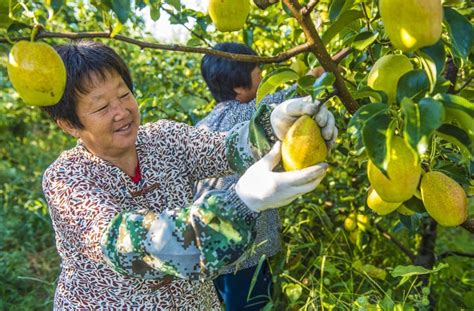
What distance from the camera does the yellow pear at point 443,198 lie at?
1.03m

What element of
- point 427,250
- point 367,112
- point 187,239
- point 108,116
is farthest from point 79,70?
point 427,250

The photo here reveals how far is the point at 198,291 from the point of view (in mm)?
1562

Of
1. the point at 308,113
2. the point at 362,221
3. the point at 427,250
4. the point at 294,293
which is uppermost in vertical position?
the point at 308,113

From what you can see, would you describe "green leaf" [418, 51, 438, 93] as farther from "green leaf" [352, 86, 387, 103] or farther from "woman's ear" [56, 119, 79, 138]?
"woman's ear" [56, 119, 79, 138]

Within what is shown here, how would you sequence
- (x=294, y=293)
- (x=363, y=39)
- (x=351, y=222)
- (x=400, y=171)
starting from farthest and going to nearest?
(x=351, y=222) < (x=294, y=293) < (x=363, y=39) < (x=400, y=171)

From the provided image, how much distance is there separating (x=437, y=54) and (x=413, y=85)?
69mm

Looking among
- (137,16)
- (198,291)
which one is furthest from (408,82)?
(137,16)

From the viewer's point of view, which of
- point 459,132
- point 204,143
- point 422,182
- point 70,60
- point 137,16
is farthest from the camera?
point 137,16

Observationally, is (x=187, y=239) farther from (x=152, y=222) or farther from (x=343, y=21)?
(x=343, y=21)

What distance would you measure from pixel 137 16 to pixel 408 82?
2.69 meters

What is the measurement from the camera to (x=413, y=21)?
809 millimetres

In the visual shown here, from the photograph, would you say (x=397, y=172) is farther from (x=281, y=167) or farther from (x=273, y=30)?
(x=273, y=30)

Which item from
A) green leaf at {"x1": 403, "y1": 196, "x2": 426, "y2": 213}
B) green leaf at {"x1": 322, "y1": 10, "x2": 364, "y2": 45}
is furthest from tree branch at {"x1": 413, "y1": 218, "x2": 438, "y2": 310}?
green leaf at {"x1": 322, "y1": 10, "x2": 364, "y2": 45}

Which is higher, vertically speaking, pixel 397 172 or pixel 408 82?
pixel 408 82
